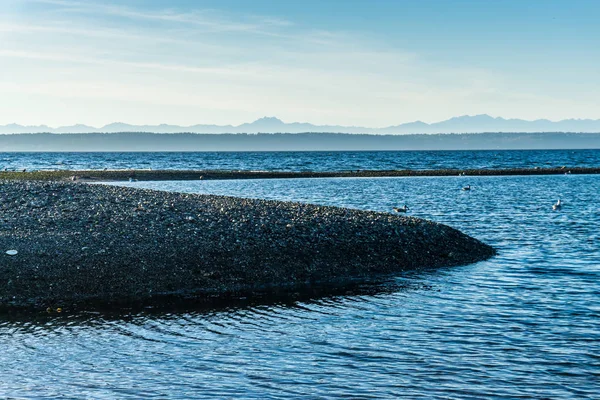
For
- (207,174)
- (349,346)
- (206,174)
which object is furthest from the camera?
(207,174)

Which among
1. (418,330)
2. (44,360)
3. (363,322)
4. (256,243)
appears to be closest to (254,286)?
(256,243)

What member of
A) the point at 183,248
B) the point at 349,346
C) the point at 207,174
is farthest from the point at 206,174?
the point at 349,346

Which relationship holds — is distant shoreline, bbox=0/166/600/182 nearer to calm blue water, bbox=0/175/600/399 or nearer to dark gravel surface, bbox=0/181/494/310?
dark gravel surface, bbox=0/181/494/310

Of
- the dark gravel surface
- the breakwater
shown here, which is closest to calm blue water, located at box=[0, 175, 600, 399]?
the dark gravel surface

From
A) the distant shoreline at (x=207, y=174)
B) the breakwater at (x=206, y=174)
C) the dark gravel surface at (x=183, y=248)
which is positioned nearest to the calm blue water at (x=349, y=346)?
the dark gravel surface at (x=183, y=248)

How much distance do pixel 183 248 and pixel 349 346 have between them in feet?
33.1

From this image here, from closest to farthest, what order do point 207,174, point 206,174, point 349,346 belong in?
point 349,346 < point 206,174 < point 207,174

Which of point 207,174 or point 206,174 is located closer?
point 206,174

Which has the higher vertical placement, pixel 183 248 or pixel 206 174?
pixel 206 174

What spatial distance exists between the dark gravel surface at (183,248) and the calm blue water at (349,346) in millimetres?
2037

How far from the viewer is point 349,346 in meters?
17.6

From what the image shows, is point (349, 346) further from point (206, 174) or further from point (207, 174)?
point (207, 174)

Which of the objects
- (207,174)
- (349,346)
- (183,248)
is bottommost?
(349,346)

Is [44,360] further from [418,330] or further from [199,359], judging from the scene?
[418,330]
